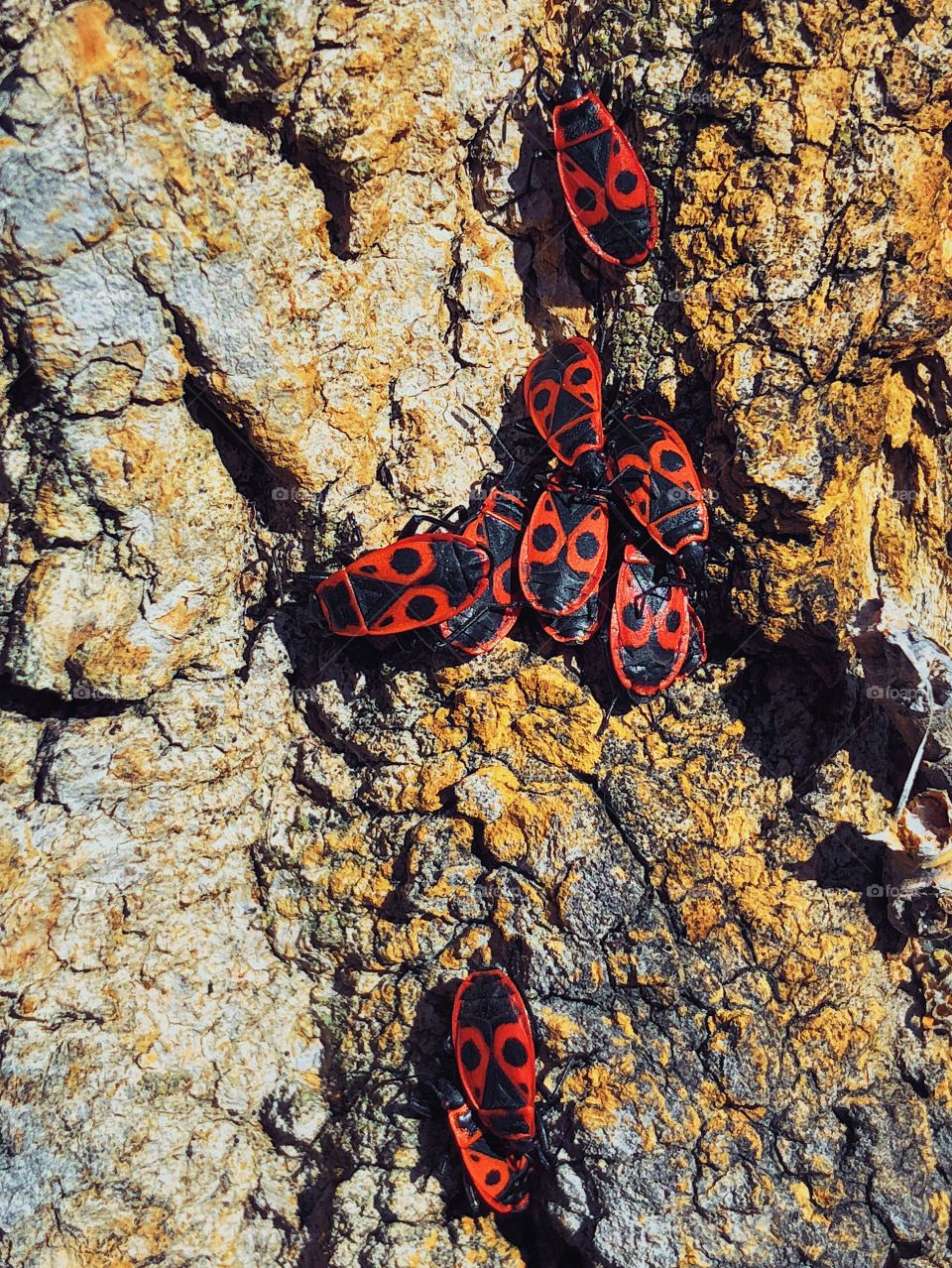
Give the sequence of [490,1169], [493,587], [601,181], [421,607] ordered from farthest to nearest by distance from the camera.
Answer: [493,587] < [421,607] < [490,1169] < [601,181]

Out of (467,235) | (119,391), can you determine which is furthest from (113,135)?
(467,235)

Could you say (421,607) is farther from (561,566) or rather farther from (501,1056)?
(501,1056)

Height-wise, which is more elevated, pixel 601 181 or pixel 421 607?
pixel 601 181

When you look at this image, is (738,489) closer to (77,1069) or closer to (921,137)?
(921,137)

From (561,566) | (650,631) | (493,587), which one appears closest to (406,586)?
(493,587)

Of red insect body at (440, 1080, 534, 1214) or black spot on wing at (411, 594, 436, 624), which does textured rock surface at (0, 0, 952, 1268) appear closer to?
red insect body at (440, 1080, 534, 1214)

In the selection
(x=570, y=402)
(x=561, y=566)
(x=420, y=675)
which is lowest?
(x=420, y=675)

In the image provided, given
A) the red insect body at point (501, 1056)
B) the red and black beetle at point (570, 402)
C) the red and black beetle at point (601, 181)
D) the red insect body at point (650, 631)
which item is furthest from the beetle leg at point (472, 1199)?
the red and black beetle at point (601, 181)
